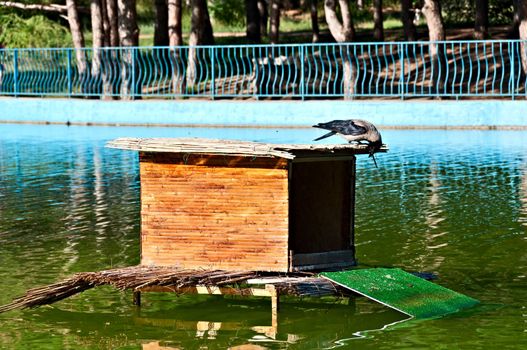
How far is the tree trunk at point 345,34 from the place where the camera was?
2614 cm

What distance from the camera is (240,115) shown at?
2616 cm

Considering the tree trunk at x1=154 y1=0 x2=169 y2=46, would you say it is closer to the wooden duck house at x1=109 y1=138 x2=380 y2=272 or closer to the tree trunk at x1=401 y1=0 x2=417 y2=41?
the tree trunk at x1=401 y1=0 x2=417 y2=41

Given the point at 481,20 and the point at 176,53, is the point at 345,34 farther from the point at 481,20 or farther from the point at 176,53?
the point at 481,20

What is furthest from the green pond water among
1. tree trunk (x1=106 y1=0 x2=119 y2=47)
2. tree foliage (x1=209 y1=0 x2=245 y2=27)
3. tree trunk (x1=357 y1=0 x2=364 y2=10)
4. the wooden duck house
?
tree trunk (x1=357 y1=0 x2=364 y2=10)

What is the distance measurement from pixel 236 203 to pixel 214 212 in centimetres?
18

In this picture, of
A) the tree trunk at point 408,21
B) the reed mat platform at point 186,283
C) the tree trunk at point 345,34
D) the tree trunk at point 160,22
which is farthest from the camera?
the tree trunk at point 160,22

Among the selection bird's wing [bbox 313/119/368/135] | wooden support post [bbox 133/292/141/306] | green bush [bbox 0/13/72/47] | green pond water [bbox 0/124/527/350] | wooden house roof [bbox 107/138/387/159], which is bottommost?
green pond water [bbox 0/124/527/350]

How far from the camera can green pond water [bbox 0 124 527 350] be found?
8039 mm

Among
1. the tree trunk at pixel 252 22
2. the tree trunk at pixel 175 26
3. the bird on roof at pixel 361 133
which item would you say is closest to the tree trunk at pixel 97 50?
the tree trunk at pixel 175 26

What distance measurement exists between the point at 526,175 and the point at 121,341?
9562 millimetres

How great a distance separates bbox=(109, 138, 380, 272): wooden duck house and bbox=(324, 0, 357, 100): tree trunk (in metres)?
16.8

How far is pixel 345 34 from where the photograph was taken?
30.1 meters

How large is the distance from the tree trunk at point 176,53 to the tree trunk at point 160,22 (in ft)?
22.1

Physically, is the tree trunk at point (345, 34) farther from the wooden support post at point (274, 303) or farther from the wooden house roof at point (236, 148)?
the wooden support post at point (274, 303)
